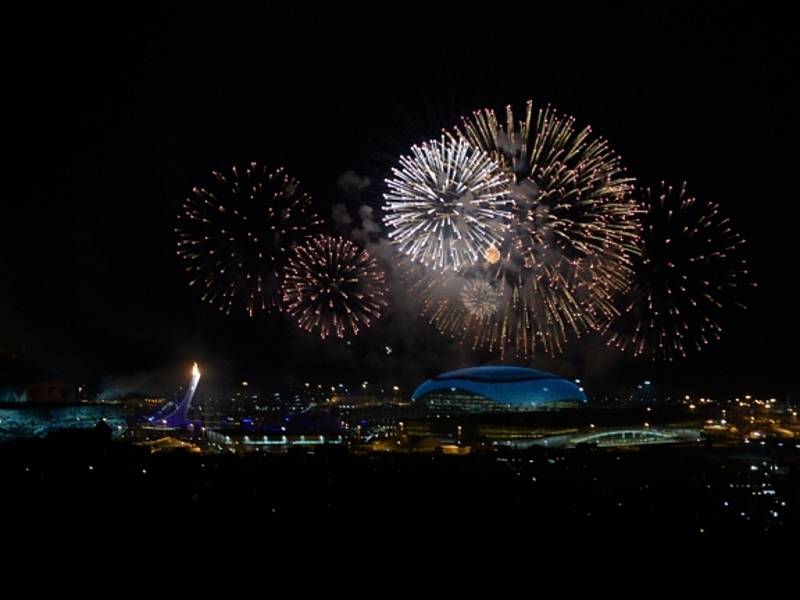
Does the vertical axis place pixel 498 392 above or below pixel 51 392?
above

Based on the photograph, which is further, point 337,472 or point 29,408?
point 29,408

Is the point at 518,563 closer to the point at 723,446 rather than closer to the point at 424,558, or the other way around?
the point at 424,558

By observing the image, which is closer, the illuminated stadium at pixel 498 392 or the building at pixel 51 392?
the building at pixel 51 392

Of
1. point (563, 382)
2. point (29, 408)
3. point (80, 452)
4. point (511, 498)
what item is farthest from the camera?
point (563, 382)

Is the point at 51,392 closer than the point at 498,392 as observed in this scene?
Yes

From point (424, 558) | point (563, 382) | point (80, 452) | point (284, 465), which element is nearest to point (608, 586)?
point (424, 558)

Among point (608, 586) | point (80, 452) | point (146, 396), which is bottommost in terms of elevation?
point (608, 586)

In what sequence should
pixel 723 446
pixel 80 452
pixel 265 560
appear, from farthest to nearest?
1. pixel 723 446
2. pixel 80 452
3. pixel 265 560

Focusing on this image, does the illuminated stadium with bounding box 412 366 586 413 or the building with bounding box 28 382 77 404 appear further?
the illuminated stadium with bounding box 412 366 586 413
